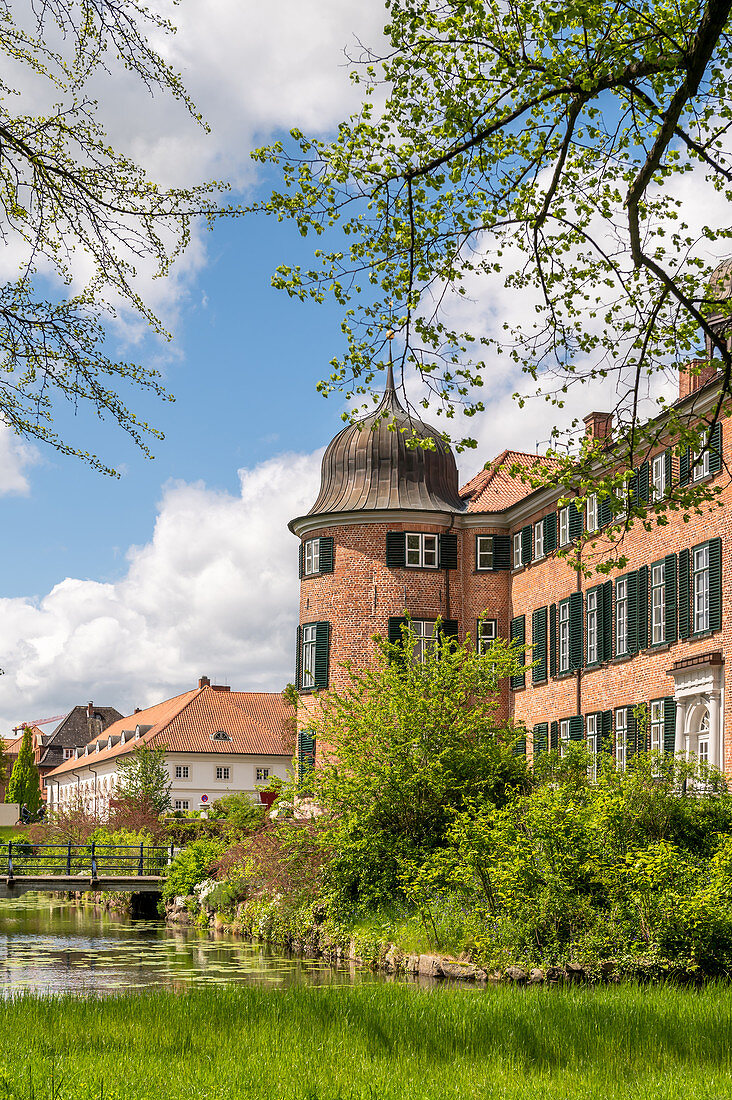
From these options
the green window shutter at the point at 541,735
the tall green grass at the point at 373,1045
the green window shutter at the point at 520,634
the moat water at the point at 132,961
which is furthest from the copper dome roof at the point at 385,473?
the tall green grass at the point at 373,1045

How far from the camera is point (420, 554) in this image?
121ft

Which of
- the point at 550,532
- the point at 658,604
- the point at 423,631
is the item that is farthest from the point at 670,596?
the point at 423,631

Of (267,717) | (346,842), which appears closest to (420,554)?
(346,842)

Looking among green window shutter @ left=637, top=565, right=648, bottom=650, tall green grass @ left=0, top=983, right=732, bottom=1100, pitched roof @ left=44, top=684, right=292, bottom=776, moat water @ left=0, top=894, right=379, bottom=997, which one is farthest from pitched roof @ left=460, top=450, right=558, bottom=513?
pitched roof @ left=44, top=684, right=292, bottom=776

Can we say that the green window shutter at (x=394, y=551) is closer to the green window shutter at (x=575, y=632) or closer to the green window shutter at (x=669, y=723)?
the green window shutter at (x=575, y=632)

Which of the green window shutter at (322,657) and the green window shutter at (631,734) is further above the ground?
the green window shutter at (322,657)

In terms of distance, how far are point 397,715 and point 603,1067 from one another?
15040mm

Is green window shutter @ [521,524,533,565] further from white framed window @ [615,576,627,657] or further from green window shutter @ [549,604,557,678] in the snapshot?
white framed window @ [615,576,627,657]

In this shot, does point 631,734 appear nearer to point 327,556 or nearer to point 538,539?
point 538,539

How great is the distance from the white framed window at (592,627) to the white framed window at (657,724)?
3.32 metres

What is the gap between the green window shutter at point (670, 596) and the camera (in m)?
25.8

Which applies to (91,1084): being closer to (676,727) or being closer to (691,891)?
(691,891)

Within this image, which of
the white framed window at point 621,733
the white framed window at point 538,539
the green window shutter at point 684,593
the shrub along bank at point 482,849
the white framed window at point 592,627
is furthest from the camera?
the white framed window at point 538,539

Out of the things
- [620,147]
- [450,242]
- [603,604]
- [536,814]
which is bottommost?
[536,814]
